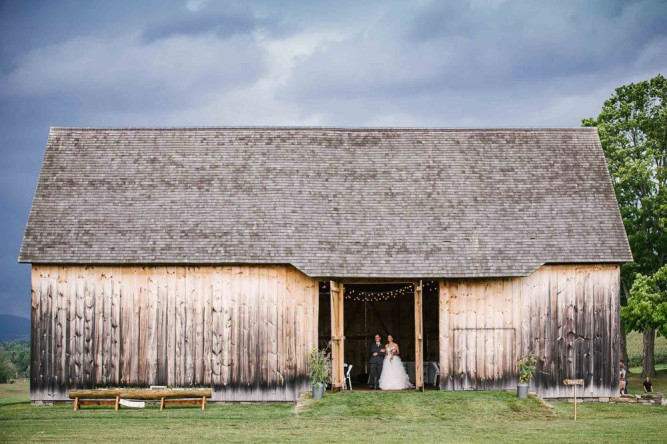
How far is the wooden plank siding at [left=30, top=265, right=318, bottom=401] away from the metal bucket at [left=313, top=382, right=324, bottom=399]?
1.08 meters

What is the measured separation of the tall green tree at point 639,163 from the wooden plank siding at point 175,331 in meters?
15.5

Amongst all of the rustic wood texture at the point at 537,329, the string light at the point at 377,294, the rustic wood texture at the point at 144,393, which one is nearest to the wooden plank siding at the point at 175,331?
the rustic wood texture at the point at 144,393

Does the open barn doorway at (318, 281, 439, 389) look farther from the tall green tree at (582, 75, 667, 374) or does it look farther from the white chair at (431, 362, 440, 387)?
the tall green tree at (582, 75, 667, 374)

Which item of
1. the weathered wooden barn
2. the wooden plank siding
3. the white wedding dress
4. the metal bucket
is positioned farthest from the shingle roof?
the white wedding dress

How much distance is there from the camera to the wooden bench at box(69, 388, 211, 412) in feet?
71.9

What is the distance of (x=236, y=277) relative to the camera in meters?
23.7

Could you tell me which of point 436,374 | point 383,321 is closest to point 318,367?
point 436,374

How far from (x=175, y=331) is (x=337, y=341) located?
4404 millimetres

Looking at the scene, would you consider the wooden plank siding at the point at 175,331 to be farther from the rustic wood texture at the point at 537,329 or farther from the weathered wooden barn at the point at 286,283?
the rustic wood texture at the point at 537,329

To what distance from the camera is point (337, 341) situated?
23.7 metres

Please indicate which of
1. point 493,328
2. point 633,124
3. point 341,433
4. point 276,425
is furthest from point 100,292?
point 633,124

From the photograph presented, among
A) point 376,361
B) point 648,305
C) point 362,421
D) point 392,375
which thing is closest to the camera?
point 362,421

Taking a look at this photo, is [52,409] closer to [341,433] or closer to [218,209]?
[218,209]

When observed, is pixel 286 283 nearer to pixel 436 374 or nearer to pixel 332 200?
pixel 332 200
